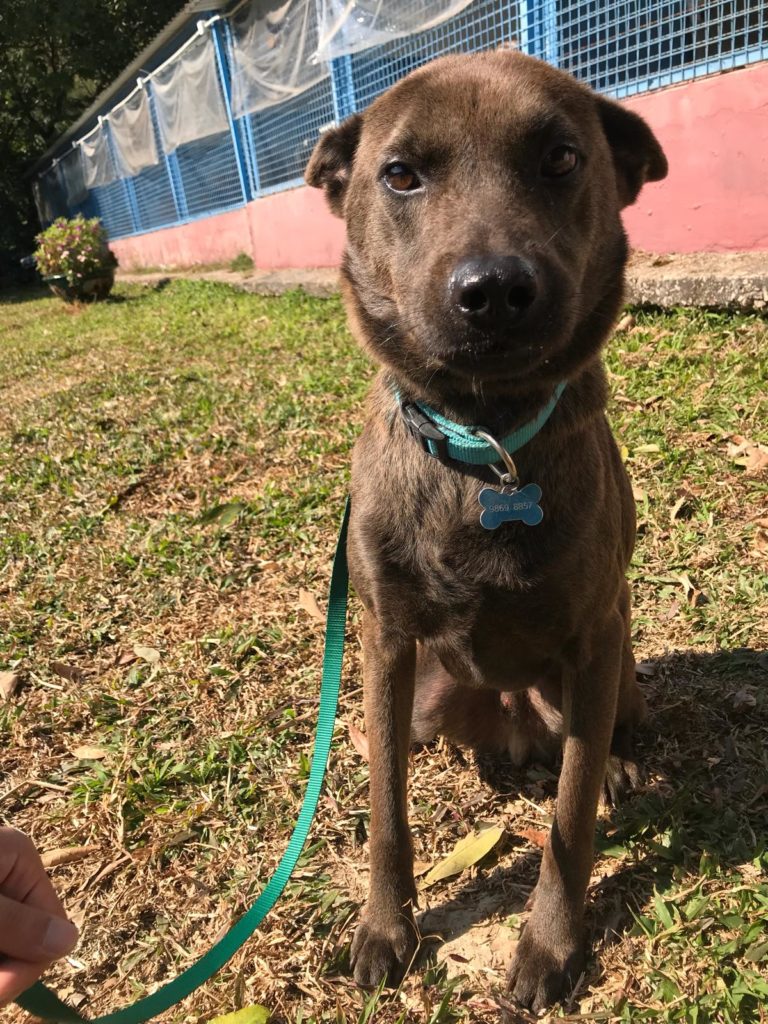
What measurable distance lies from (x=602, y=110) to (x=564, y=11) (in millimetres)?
4550

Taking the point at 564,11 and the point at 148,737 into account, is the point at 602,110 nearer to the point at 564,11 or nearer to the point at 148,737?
the point at 148,737

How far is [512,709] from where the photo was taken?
2301 mm

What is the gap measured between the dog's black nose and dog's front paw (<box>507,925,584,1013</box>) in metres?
1.36

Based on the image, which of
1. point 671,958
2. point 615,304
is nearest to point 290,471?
point 615,304

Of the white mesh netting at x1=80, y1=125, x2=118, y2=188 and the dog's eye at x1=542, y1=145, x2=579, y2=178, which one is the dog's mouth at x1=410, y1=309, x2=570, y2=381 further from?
the white mesh netting at x1=80, y1=125, x2=118, y2=188

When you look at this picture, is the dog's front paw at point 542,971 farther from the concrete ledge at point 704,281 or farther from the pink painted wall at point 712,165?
the pink painted wall at point 712,165

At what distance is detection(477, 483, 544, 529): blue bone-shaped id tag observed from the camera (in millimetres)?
1733

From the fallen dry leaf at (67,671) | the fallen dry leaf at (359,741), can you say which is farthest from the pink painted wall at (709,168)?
the fallen dry leaf at (359,741)

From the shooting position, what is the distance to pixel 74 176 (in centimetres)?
2489

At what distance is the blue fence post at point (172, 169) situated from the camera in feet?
53.8

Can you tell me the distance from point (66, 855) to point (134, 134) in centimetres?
1880

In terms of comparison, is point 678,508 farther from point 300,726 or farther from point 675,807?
point 300,726

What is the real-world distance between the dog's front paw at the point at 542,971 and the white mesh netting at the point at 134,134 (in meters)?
18.2

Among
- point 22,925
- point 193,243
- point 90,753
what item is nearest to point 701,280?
point 90,753
